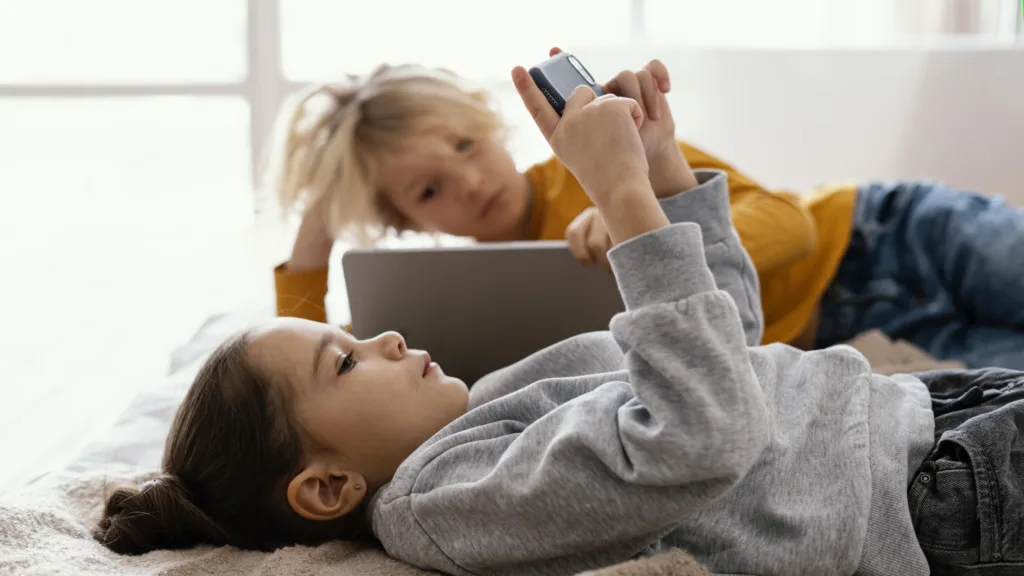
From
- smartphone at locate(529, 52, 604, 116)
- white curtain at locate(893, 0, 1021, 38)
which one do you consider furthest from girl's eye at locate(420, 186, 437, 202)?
white curtain at locate(893, 0, 1021, 38)

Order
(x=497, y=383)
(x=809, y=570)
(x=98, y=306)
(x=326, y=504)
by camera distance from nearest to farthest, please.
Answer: (x=809, y=570)
(x=326, y=504)
(x=497, y=383)
(x=98, y=306)

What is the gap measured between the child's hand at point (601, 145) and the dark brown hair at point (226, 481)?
1.15ft

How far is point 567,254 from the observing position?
4.00ft

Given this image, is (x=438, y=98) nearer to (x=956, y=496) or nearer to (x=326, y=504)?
(x=326, y=504)

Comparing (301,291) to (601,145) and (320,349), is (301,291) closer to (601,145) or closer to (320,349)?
(320,349)

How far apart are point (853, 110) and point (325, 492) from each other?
92.7 inches

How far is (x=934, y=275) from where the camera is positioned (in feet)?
5.67

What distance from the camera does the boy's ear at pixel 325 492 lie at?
89cm

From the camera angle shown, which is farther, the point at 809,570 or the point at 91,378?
the point at 91,378

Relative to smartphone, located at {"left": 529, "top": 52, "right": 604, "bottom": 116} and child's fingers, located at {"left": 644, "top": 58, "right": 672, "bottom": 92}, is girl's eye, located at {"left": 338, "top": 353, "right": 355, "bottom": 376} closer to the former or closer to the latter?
smartphone, located at {"left": 529, "top": 52, "right": 604, "bottom": 116}

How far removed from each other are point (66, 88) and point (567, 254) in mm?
3019

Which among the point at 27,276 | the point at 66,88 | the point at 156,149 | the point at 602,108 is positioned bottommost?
the point at 27,276

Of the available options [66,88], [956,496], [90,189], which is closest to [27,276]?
[66,88]

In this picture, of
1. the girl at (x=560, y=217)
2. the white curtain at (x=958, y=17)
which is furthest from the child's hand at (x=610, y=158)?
the white curtain at (x=958, y=17)
